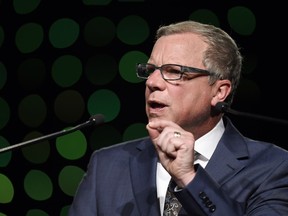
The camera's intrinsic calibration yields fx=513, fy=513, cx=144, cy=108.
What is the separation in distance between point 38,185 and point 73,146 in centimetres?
23

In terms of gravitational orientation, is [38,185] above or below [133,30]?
below

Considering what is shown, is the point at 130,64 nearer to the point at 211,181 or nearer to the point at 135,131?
the point at 135,131

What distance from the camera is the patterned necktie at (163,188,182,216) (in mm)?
1366

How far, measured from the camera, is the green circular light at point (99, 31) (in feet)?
7.02

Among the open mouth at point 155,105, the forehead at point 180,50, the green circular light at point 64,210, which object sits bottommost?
the green circular light at point 64,210

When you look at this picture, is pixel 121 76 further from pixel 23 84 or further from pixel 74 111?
pixel 23 84

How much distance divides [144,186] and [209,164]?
19 cm

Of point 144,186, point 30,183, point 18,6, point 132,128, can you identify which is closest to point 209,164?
point 144,186

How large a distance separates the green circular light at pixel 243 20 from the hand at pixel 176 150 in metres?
0.88

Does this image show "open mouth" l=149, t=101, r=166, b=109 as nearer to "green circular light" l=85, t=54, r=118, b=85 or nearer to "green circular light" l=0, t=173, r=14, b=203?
"green circular light" l=85, t=54, r=118, b=85

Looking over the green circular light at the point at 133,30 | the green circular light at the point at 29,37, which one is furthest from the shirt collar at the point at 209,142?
the green circular light at the point at 29,37

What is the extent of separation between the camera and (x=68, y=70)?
2172 millimetres

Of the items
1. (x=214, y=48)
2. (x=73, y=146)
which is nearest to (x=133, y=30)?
(x=73, y=146)

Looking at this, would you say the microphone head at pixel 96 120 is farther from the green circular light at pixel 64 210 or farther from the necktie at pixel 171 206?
the green circular light at pixel 64 210
